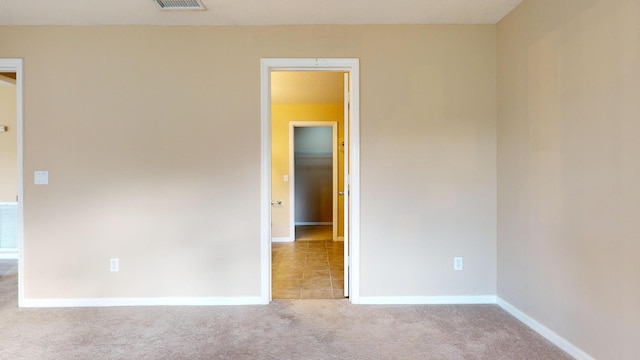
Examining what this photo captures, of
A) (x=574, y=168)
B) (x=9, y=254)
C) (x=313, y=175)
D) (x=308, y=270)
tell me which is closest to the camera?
(x=574, y=168)

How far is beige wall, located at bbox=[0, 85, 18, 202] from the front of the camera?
4.23 m

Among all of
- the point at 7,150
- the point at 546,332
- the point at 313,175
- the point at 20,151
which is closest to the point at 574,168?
the point at 546,332

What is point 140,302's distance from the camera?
270 centimetres

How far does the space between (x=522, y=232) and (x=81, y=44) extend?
402cm

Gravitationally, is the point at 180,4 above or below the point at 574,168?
above

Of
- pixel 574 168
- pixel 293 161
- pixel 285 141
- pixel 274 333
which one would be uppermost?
pixel 285 141

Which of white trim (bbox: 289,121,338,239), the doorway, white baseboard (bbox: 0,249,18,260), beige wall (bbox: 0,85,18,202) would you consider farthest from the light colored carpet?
the doorway

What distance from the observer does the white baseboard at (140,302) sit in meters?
2.68

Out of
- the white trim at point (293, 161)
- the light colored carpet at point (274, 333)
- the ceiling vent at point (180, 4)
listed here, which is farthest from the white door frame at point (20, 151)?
the white trim at point (293, 161)

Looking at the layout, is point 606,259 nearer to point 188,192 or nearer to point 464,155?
point 464,155

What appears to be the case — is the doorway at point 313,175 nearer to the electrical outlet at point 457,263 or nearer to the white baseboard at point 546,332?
the electrical outlet at point 457,263

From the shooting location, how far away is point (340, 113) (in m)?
5.32

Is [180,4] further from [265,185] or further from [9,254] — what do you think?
[9,254]

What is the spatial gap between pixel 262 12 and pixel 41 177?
239 cm
